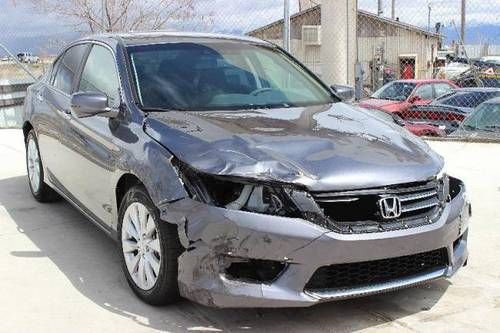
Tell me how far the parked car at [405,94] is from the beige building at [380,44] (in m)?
6.21

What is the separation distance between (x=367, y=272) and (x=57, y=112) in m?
3.10

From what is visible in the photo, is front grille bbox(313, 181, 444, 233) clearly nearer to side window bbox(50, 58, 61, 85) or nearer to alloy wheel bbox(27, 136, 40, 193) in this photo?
side window bbox(50, 58, 61, 85)

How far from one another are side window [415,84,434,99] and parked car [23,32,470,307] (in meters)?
14.0

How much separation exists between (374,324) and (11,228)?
131 inches

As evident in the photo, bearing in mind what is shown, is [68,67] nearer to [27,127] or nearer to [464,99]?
[27,127]

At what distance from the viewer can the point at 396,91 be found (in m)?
18.0

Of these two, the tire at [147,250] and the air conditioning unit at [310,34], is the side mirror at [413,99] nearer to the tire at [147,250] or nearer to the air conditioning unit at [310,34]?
the air conditioning unit at [310,34]

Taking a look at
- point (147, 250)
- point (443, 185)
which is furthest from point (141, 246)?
point (443, 185)

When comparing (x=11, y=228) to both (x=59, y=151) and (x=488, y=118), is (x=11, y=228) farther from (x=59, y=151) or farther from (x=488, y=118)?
(x=488, y=118)

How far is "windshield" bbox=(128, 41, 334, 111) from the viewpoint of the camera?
4402 mm

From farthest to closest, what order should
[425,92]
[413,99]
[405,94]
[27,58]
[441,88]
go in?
[441,88]
[425,92]
[405,94]
[413,99]
[27,58]

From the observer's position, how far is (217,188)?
11.2 ft

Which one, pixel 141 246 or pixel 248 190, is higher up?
pixel 248 190

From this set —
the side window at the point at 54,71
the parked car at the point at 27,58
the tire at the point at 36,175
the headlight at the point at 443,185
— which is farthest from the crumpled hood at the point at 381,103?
the headlight at the point at 443,185
